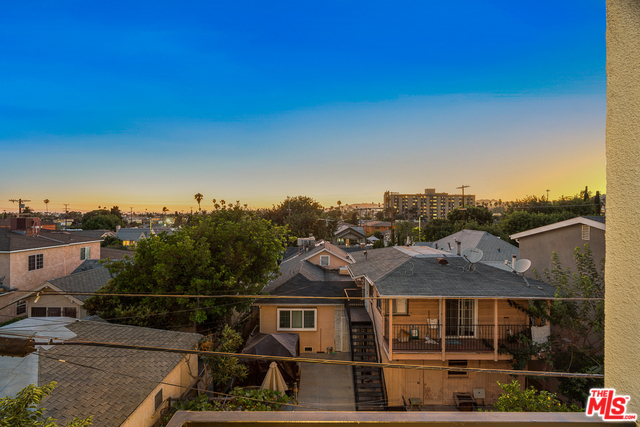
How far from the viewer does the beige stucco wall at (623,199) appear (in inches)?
42.7

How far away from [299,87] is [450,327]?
66.8 feet

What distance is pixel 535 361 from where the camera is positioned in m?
12.7

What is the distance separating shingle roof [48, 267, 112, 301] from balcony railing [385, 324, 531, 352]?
17534 millimetres

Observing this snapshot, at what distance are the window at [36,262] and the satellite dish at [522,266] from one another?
33.8 metres

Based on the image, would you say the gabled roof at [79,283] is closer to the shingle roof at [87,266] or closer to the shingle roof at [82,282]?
the shingle roof at [82,282]

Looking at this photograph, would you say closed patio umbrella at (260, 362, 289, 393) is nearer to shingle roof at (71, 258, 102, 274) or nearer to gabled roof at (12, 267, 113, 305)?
gabled roof at (12, 267, 113, 305)

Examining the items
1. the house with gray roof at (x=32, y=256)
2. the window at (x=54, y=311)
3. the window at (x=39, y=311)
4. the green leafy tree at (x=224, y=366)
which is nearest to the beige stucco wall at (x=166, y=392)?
the green leafy tree at (x=224, y=366)

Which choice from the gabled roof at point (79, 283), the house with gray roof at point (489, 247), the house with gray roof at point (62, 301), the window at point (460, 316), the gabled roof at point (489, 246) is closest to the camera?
the window at point (460, 316)

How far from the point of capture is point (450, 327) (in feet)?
43.9

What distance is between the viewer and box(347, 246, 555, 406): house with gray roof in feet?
40.1

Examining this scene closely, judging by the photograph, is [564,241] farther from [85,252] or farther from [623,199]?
[85,252]

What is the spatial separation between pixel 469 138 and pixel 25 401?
2834 centimetres

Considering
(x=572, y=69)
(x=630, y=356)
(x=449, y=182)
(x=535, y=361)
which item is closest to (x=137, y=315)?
(x=630, y=356)

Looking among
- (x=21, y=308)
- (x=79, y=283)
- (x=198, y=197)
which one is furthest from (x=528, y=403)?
(x=198, y=197)
